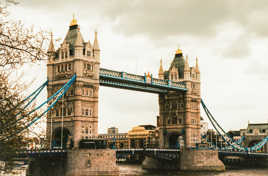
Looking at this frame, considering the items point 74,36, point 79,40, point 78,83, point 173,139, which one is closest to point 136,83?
point 78,83

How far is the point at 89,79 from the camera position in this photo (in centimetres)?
7275

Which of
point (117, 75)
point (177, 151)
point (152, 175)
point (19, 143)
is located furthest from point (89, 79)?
point (19, 143)

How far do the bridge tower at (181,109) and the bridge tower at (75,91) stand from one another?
28.6 meters

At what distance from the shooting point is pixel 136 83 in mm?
83875

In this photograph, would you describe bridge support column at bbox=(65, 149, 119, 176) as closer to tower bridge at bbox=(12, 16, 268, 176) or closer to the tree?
tower bridge at bbox=(12, 16, 268, 176)

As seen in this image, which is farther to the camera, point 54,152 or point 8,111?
point 54,152

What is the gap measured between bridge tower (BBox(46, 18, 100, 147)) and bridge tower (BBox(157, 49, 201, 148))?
93.8 feet

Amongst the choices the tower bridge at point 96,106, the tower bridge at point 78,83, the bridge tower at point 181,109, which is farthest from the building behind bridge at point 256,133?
the tower bridge at point 78,83

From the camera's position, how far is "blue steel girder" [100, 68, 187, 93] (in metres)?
77.9

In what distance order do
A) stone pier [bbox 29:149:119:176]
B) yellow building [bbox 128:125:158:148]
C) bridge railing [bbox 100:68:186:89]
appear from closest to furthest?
stone pier [bbox 29:149:119:176], bridge railing [bbox 100:68:186:89], yellow building [bbox 128:125:158:148]

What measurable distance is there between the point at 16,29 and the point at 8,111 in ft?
10.8

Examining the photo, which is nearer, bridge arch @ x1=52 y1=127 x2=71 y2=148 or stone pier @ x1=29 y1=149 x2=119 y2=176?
stone pier @ x1=29 y1=149 x2=119 y2=176

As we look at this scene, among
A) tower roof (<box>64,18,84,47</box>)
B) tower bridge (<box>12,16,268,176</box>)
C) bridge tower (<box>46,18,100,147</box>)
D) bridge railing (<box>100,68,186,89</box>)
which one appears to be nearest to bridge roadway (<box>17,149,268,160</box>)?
tower bridge (<box>12,16,268,176</box>)

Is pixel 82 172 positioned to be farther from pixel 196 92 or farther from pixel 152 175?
pixel 196 92
